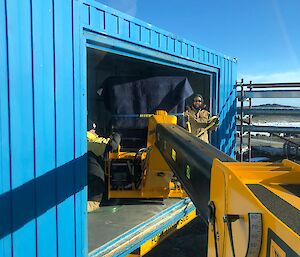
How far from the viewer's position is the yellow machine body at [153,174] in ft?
13.3

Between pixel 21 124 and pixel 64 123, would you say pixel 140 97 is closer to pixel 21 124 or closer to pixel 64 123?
pixel 64 123

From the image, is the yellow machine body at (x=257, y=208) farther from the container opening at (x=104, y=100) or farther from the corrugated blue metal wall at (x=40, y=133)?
the container opening at (x=104, y=100)

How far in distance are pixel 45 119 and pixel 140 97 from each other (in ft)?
9.97

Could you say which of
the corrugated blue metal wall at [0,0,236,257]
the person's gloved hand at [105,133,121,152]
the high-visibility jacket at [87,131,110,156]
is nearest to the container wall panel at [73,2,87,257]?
the corrugated blue metal wall at [0,0,236,257]

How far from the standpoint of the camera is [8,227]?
102 inches

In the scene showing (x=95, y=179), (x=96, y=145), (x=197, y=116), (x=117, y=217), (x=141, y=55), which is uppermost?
(x=141, y=55)

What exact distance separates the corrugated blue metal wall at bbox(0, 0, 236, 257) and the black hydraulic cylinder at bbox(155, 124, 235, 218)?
935 millimetres

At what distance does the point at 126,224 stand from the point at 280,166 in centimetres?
295

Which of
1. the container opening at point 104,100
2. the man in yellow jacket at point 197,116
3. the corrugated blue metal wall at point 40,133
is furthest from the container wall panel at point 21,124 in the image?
the man in yellow jacket at point 197,116

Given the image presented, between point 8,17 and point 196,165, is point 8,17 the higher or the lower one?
the higher one

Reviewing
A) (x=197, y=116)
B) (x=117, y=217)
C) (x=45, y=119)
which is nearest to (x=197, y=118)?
(x=197, y=116)

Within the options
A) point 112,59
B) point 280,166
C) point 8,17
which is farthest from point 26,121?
point 112,59

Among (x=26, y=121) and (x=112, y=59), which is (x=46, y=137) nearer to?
(x=26, y=121)

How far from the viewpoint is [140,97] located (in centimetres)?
578
